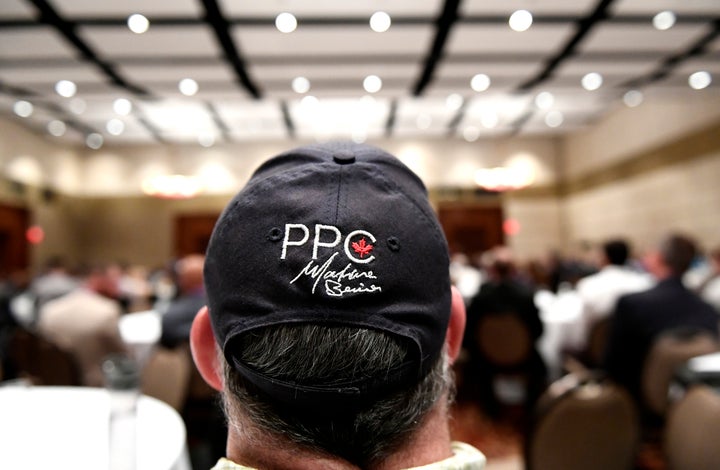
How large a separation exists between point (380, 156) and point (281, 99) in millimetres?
9616

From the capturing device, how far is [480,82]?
918 cm

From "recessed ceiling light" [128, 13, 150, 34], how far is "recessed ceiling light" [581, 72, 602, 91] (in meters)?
7.04

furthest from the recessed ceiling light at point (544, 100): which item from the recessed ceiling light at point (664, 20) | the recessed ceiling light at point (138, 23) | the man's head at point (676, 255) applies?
the man's head at point (676, 255)

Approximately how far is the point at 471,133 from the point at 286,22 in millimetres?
7699

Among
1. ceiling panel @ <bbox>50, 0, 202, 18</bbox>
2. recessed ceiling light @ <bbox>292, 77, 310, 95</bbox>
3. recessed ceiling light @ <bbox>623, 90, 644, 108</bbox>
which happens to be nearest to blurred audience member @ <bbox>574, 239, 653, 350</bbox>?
ceiling panel @ <bbox>50, 0, 202, 18</bbox>

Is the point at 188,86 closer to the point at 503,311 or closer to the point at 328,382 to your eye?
the point at 503,311

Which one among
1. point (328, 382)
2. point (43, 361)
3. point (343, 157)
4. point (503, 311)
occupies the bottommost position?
point (43, 361)

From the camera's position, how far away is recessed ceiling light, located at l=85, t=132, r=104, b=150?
1272cm

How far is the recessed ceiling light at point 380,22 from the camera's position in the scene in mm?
6520

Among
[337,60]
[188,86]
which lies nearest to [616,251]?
[337,60]

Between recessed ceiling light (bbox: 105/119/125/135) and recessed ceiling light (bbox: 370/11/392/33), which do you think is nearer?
recessed ceiling light (bbox: 370/11/392/33)

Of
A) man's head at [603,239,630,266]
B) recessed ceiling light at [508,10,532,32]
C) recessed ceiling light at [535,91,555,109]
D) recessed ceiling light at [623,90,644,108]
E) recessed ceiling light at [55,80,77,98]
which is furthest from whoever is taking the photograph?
recessed ceiling light at [535,91,555,109]

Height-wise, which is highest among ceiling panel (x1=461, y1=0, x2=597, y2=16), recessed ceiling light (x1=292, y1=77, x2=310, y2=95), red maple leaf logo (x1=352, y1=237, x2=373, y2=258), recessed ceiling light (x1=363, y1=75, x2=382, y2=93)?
recessed ceiling light (x1=363, y1=75, x2=382, y2=93)

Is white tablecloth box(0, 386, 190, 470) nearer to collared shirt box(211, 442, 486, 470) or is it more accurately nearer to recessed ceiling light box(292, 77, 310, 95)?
collared shirt box(211, 442, 486, 470)
